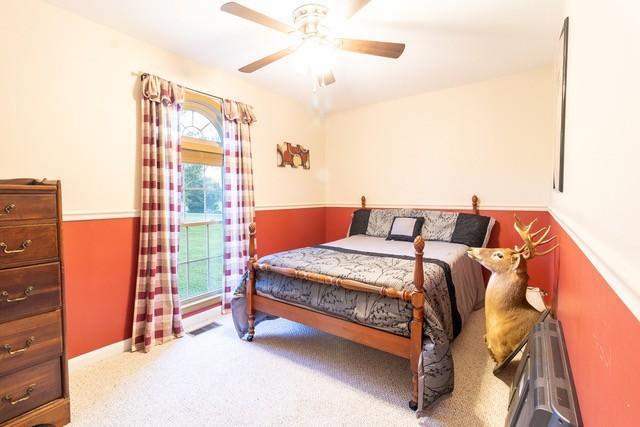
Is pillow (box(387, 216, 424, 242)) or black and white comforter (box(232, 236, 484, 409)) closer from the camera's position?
black and white comforter (box(232, 236, 484, 409))

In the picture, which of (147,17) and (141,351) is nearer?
(147,17)

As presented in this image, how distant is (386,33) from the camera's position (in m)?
2.37

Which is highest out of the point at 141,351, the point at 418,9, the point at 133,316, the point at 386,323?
the point at 418,9

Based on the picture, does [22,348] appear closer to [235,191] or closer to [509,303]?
[235,191]

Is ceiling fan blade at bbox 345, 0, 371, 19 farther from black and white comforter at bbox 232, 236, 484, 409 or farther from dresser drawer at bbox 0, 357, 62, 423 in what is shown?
dresser drawer at bbox 0, 357, 62, 423

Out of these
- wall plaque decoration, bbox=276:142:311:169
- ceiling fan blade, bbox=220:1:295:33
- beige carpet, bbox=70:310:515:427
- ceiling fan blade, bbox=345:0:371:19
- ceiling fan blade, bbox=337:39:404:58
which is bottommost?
beige carpet, bbox=70:310:515:427

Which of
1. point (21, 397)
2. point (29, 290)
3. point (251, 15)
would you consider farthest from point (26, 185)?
point (251, 15)

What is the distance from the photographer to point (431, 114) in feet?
12.3

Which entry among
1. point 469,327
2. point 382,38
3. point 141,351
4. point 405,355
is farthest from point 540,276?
point 141,351

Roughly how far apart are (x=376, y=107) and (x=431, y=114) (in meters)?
0.77

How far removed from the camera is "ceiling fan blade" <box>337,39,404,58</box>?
6.23 feet

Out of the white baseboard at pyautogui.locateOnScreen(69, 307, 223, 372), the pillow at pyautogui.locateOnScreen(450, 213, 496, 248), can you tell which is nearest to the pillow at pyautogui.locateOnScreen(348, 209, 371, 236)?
the pillow at pyautogui.locateOnScreen(450, 213, 496, 248)

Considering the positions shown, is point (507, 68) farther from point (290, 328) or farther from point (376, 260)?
point (290, 328)

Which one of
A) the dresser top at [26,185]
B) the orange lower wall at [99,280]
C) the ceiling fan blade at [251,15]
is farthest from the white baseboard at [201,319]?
the ceiling fan blade at [251,15]
